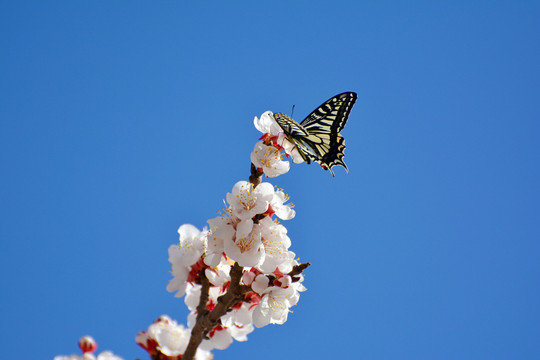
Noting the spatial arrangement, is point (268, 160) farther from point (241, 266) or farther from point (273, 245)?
point (241, 266)

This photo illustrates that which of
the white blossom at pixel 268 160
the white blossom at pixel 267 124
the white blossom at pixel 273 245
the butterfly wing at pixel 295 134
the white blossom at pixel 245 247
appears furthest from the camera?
the white blossom at pixel 267 124

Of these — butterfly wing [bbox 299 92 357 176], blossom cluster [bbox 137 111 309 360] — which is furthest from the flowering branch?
butterfly wing [bbox 299 92 357 176]

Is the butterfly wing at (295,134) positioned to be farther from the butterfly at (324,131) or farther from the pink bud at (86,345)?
the pink bud at (86,345)

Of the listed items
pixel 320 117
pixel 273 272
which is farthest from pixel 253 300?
pixel 320 117

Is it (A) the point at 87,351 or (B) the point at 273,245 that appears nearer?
(B) the point at 273,245

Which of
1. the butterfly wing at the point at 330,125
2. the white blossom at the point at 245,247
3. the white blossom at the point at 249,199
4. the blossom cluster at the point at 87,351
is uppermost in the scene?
the butterfly wing at the point at 330,125

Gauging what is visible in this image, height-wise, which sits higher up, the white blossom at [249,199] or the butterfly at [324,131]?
the butterfly at [324,131]

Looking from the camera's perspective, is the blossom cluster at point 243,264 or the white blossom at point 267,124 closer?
the blossom cluster at point 243,264

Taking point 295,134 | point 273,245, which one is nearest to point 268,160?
point 295,134

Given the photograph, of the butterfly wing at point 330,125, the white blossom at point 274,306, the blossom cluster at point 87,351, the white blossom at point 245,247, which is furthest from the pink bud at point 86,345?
the butterfly wing at point 330,125
